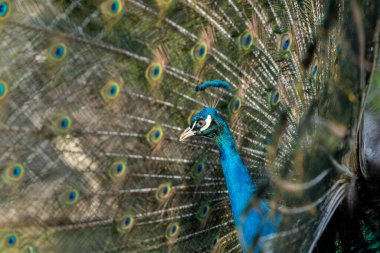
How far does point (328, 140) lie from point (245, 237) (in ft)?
2.73

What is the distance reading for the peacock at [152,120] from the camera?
74.3 inches

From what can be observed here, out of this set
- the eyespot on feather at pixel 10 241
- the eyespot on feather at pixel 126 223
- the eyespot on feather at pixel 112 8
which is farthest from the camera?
the eyespot on feather at pixel 126 223

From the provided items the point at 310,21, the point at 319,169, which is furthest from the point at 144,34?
the point at 319,169

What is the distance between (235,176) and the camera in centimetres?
189

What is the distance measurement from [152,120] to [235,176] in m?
0.45

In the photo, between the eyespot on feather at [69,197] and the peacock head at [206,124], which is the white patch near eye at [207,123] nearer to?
the peacock head at [206,124]

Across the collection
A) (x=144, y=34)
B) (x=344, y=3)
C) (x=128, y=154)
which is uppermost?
(x=144, y=34)

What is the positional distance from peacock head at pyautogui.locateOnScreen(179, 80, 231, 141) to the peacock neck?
23 mm

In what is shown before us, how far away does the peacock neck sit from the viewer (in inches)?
74.2

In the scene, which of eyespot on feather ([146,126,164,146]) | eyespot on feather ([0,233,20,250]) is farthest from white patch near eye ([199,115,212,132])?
eyespot on feather ([0,233,20,250])

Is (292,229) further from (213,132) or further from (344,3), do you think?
(213,132)

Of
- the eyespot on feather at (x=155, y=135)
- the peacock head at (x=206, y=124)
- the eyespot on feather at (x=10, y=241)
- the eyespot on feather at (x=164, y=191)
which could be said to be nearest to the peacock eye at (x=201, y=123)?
the peacock head at (x=206, y=124)

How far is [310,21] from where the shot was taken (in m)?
2.17

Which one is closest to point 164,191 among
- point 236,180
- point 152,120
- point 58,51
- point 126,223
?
point 126,223
